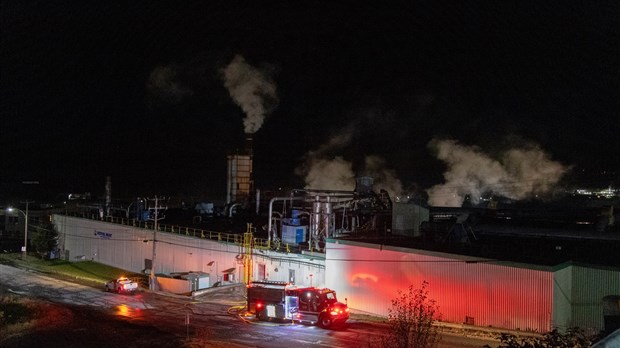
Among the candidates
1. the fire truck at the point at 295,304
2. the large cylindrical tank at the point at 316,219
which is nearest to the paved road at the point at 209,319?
the fire truck at the point at 295,304

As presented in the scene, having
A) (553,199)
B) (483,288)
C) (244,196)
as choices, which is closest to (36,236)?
(244,196)

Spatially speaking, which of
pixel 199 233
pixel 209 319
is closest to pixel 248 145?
pixel 199 233

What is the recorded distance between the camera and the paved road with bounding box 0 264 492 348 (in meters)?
20.1

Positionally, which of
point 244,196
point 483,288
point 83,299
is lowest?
point 83,299

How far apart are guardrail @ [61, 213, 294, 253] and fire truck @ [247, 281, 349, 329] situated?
5803 mm

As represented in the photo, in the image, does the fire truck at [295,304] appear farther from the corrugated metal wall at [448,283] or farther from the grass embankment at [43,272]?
the grass embankment at [43,272]

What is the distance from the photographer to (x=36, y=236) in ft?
171

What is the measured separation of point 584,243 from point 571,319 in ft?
23.8

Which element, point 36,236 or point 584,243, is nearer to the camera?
point 584,243

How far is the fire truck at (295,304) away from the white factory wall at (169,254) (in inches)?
198

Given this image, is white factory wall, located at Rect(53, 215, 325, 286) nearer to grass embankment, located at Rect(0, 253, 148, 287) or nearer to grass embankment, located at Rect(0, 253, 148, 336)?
grass embankment, located at Rect(0, 253, 148, 287)

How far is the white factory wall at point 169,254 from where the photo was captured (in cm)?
2989

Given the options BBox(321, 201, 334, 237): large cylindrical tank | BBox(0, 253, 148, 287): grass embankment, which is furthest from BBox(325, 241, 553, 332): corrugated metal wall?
BBox(0, 253, 148, 287): grass embankment

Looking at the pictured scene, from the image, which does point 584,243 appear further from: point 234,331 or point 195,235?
point 195,235
